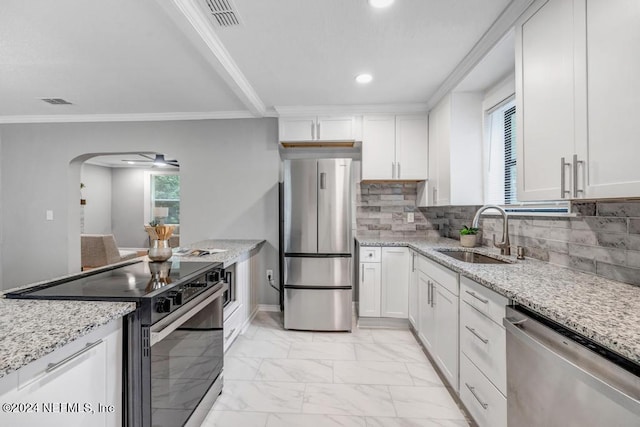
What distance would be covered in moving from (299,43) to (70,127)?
349 centimetres

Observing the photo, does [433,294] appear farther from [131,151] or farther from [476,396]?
[131,151]

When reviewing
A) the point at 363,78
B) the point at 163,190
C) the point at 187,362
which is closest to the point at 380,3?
the point at 363,78

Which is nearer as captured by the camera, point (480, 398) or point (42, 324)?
point (42, 324)

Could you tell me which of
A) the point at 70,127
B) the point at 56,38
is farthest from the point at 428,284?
the point at 70,127

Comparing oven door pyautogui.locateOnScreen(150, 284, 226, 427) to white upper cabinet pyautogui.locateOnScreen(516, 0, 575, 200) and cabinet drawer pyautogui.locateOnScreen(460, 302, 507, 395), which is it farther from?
white upper cabinet pyautogui.locateOnScreen(516, 0, 575, 200)

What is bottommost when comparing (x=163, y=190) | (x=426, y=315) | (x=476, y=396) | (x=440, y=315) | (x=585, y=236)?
(x=476, y=396)

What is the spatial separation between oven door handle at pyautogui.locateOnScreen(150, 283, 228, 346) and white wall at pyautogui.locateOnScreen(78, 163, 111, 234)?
22.0ft

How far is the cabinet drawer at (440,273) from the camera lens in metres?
1.96

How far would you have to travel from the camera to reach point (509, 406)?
4.23 ft

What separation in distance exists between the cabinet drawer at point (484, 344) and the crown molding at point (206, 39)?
2.30 metres

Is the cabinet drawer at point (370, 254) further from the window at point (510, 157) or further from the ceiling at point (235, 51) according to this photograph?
the ceiling at point (235, 51)

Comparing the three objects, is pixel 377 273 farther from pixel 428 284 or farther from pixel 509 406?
pixel 509 406

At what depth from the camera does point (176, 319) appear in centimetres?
141

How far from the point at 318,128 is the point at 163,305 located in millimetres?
2659
